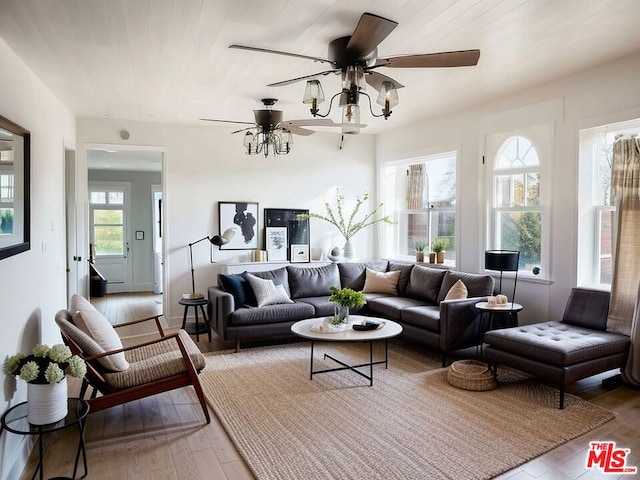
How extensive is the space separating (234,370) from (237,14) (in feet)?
9.88

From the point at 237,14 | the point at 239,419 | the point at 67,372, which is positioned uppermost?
the point at 237,14

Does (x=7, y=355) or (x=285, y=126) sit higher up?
(x=285, y=126)

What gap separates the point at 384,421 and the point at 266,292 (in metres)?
2.40

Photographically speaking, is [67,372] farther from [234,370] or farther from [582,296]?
[582,296]

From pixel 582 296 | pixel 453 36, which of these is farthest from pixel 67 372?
pixel 582 296

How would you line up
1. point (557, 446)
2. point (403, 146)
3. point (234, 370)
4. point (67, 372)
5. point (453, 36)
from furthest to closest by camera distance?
point (403, 146), point (234, 370), point (453, 36), point (557, 446), point (67, 372)

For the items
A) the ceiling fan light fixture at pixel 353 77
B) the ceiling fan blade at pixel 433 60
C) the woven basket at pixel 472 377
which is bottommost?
the woven basket at pixel 472 377

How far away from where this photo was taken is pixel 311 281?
586 cm

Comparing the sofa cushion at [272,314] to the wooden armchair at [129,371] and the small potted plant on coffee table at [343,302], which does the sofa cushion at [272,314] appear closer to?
the small potted plant on coffee table at [343,302]

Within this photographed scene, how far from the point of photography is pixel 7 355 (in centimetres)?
263

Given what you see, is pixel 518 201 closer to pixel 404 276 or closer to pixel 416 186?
pixel 404 276

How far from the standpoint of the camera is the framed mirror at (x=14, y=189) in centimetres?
269

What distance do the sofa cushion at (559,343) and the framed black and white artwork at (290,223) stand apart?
333cm

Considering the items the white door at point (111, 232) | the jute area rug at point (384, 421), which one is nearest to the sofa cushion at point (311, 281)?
the jute area rug at point (384, 421)
